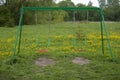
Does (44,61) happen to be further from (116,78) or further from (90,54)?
(116,78)

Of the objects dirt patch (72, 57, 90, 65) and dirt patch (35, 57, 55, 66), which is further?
dirt patch (72, 57, 90, 65)

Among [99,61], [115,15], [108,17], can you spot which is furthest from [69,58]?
[115,15]

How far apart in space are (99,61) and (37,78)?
9.67 feet

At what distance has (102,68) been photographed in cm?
758

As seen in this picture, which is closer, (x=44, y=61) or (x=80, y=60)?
(x=44, y=61)

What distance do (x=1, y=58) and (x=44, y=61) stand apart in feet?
5.35

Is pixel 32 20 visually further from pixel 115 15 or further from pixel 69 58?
pixel 69 58

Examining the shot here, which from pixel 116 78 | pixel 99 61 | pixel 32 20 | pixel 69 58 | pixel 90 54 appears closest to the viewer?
pixel 116 78

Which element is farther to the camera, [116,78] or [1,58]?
[1,58]

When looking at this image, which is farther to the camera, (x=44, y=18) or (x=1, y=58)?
(x=44, y=18)

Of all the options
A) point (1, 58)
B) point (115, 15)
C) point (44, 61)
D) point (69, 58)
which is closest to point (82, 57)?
point (69, 58)

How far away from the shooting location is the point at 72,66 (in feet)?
26.1

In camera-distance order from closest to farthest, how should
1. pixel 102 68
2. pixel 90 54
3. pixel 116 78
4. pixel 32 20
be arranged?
pixel 116 78
pixel 102 68
pixel 90 54
pixel 32 20

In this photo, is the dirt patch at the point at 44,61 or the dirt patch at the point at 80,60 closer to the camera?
the dirt patch at the point at 44,61
